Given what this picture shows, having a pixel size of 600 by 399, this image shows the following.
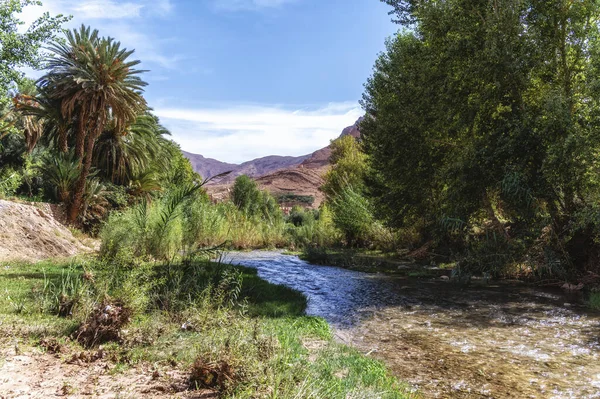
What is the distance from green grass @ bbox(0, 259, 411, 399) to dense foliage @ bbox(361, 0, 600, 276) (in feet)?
29.7

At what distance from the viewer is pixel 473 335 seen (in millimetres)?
7125

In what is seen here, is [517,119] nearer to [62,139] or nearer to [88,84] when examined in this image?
[88,84]

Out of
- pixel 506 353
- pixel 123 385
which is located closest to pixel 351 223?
pixel 506 353

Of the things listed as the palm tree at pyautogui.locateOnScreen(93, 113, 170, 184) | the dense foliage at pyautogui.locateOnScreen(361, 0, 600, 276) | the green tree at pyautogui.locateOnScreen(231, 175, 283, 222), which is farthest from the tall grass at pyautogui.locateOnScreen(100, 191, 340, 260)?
the green tree at pyautogui.locateOnScreen(231, 175, 283, 222)

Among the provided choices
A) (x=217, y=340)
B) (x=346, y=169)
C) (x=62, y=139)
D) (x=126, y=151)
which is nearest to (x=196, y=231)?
(x=217, y=340)

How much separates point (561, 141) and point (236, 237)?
20.0 meters

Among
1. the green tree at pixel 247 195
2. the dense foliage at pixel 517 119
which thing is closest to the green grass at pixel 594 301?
the dense foliage at pixel 517 119

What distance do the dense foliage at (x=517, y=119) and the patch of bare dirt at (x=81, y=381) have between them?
1153 cm

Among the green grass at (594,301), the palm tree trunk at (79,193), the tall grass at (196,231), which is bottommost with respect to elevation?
the green grass at (594,301)

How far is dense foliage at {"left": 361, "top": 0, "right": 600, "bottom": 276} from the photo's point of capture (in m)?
11.6

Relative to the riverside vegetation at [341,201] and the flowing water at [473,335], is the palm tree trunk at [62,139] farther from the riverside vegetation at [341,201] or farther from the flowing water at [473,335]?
the flowing water at [473,335]

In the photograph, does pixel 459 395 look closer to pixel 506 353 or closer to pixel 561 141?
pixel 506 353

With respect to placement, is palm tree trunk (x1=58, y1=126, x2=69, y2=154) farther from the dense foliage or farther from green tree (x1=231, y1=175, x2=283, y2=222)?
green tree (x1=231, y1=175, x2=283, y2=222)

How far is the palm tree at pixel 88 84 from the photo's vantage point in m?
19.5
